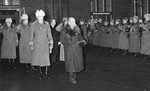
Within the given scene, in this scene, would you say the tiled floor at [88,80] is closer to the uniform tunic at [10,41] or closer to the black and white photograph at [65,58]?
the black and white photograph at [65,58]

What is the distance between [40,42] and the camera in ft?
27.6

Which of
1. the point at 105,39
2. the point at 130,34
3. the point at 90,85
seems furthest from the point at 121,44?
the point at 90,85

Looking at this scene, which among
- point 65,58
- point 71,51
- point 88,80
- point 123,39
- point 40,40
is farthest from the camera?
point 123,39

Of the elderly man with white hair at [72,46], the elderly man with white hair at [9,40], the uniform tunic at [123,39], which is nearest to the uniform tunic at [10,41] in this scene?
the elderly man with white hair at [9,40]

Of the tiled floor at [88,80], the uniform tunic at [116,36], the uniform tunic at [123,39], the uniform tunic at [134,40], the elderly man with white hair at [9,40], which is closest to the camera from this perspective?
the tiled floor at [88,80]

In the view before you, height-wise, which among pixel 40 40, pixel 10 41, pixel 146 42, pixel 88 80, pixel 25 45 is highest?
pixel 40 40

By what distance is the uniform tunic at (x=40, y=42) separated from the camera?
8414 mm

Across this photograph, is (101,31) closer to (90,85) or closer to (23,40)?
(23,40)

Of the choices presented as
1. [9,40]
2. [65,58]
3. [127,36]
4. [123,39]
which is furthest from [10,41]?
[123,39]

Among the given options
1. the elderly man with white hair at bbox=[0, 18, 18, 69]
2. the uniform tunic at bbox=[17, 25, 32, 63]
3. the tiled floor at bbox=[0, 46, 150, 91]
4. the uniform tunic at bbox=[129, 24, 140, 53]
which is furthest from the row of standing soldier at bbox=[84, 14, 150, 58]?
the elderly man with white hair at bbox=[0, 18, 18, 69]

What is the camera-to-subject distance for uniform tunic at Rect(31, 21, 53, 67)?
8.41 meters

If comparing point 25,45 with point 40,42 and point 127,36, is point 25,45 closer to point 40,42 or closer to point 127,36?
point 40,42

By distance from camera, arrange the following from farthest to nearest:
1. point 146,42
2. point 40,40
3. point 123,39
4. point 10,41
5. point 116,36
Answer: point 116,36 → point 123,39 → point 146,42 → point 10,41 → point 40,40

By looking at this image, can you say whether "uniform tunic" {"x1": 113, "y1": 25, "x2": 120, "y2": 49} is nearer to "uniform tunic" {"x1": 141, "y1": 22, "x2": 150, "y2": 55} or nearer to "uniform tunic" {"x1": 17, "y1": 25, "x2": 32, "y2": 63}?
"uniform tunic" {"x1": 141, "y1": 22, "x2": 150, "y2": 55}
